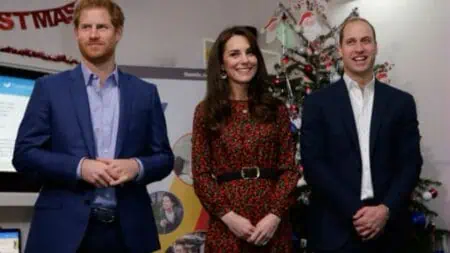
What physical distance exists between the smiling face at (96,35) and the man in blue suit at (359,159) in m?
0.86

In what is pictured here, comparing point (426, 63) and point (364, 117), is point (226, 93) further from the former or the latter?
point (426, 63)

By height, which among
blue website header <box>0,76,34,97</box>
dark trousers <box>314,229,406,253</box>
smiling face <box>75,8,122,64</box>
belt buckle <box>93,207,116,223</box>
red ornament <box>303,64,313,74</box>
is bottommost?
dark trousers <box>314,229,406,253</box>

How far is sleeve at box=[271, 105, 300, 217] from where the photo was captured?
2236mm

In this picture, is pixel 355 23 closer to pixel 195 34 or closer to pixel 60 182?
pixel 60 182

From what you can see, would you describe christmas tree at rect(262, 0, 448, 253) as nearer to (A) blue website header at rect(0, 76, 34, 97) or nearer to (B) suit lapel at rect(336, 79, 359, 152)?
(B) suit lapel at rect(336, 79, 359, 152)

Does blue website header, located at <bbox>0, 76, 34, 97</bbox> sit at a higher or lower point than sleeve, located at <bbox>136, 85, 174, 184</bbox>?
higher

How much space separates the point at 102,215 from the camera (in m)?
1.82

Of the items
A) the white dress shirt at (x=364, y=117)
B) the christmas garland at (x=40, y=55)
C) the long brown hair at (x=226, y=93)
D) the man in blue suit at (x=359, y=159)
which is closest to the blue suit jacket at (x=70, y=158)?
the long brown hair at (x=226, y=93)

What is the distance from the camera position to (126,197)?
188 cm

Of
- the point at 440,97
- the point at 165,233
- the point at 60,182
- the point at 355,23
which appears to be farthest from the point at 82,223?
the point at 440,97

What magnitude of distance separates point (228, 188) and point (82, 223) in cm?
67

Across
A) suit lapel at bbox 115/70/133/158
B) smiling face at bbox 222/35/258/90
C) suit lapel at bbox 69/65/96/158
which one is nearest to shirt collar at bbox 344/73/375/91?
smiling face at bbox 222/35/258/90

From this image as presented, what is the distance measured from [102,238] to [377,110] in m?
1.17

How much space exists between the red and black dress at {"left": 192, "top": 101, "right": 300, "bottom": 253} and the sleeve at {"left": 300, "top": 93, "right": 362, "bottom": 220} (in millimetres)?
68
